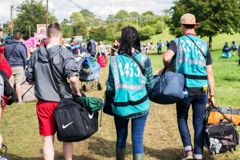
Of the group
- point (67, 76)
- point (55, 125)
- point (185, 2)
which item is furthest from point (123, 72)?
point (185, 2)

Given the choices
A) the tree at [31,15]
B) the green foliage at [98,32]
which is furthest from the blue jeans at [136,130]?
the green foliage at [98,32]

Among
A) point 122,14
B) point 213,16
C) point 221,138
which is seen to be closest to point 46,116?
point 221,138

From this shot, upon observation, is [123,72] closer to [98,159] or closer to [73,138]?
[73,138]

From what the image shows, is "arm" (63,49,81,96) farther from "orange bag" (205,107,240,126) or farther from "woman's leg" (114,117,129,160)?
"orange bag" (205,107,240,126)

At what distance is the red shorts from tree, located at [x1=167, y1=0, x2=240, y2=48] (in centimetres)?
4971

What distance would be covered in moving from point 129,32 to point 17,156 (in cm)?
289

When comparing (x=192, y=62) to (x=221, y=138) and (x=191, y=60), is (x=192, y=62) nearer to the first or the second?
(x=191, y=60)

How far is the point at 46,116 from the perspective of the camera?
16.5ft

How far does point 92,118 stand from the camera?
5.14 metres

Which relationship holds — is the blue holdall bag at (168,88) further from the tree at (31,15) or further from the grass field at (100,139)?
the tree at (31,15)

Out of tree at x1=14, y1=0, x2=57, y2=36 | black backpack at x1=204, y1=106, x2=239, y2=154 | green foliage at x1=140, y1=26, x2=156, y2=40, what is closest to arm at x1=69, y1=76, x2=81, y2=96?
black backpack at x1=204, y1=106, x2=239, y2=154

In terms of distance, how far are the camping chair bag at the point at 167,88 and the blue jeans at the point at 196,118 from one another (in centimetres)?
30

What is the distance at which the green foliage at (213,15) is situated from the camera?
54.0 m

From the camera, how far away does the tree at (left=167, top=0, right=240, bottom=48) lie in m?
54.0
